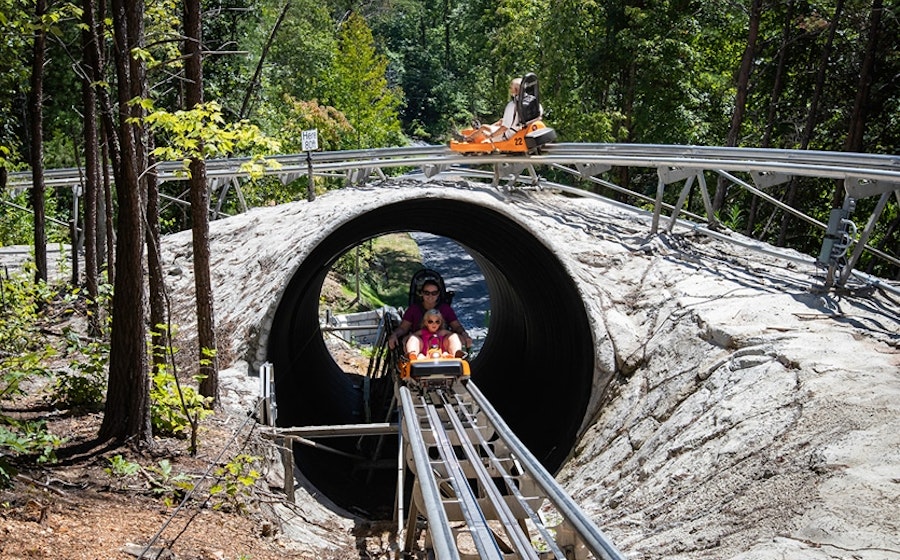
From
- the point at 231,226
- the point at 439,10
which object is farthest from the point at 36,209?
the point at 439,10

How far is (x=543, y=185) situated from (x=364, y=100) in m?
18.9

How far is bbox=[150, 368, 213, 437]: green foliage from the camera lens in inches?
386

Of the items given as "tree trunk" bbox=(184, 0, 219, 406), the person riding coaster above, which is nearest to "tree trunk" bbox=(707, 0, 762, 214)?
the person riding coaster above

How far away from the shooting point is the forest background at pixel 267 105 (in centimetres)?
902

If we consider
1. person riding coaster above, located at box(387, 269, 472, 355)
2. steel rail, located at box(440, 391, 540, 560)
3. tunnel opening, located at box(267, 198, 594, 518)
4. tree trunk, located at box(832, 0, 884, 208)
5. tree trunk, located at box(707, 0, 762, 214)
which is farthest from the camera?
tree trunk, located at box(707, 0, 762, 214)

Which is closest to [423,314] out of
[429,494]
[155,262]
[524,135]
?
[524,135]

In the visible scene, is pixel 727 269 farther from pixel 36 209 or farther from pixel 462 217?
pixel 36 209

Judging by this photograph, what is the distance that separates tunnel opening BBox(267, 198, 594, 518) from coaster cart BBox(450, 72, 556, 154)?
1.27 metres

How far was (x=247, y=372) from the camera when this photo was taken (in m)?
13.3

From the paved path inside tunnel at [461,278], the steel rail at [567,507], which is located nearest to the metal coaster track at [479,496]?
the steel rail at [567,507]

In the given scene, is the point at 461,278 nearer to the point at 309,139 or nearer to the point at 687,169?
the point at 309,139

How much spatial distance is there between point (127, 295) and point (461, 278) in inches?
1635

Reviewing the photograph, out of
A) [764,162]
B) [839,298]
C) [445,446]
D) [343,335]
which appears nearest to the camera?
[445,446]

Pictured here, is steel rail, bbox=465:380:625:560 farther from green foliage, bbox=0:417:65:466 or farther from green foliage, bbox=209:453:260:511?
green foliage, bbox=0:417:65:466
